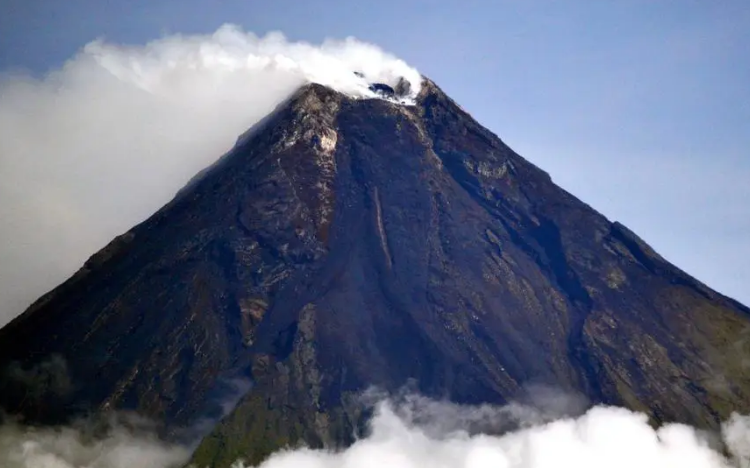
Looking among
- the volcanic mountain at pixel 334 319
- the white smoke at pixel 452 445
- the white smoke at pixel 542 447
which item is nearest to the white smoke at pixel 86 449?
the white smoke at pixel 452 445

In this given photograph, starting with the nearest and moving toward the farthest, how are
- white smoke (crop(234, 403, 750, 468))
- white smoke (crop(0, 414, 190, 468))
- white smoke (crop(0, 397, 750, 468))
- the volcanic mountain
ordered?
white smoke (crop(0, 414, 190, 468)) → white smoke (crop(0, 397, 750, 468)) → white smoke (crop(234, 403, 750, 468)) → the volcanic mountain

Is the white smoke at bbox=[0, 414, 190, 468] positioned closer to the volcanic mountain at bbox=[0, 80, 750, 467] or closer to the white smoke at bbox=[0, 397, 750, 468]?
the white smoke at bbox=[0, 397, 750, 468]

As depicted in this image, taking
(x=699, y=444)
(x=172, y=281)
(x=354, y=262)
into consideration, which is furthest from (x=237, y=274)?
(x=699, y=444)

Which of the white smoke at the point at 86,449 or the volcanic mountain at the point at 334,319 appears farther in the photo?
the volcanic mountain at the point at 334,319

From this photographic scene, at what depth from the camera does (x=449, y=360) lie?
16938 cm

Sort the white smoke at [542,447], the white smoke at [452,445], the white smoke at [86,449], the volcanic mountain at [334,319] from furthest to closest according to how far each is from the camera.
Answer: the volcanic mountain at [334,319], the white smoke at [542,447], the white smoke at [452,445], the white smoke at [86,449]

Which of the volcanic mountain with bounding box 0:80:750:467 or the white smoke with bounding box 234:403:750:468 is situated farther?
the volcanic mountain with bounding box 0:80:750:467

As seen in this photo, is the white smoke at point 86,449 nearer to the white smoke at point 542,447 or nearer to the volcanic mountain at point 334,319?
the volcanic mountain at point 334,319

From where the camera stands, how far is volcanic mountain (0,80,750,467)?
6407 inches

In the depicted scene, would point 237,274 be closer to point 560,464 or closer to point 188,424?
point 188,424

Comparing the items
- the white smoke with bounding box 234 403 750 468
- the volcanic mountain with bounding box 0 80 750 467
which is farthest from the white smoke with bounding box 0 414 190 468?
the white smoke with bounding box 234 403 750 468

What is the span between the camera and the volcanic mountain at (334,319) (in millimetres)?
162750

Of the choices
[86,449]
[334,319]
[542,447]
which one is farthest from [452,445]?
[86,449]

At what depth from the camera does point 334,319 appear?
565 feet
